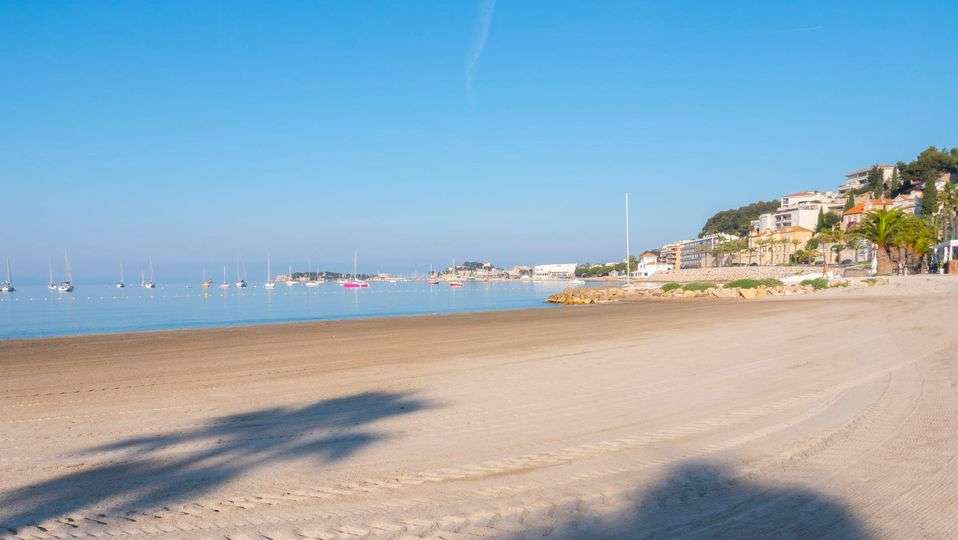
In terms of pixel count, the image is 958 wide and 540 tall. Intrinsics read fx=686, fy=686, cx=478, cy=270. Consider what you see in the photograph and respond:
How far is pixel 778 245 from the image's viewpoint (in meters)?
116

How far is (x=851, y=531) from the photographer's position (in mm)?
4191

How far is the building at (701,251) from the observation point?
148000mm

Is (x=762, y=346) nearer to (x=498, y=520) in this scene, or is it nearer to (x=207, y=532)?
(x=498, y=520)

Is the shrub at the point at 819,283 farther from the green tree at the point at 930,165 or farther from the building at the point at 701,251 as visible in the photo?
the building at the point at 701,251

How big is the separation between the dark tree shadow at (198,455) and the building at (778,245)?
111m

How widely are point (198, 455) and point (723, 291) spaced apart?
43.6 meters

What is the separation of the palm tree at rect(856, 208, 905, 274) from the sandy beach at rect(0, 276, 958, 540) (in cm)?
4501

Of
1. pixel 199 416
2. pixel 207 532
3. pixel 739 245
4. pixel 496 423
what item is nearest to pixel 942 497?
pixel 496 423

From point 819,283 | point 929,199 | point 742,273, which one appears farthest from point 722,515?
point 742,273

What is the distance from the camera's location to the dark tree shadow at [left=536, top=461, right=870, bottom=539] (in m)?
4.20

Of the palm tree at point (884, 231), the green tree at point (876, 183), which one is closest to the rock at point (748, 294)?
the palm tree at point (884, 231)

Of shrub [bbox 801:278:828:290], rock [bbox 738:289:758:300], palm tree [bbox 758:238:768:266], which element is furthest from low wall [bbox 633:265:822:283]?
rock [bbox 738:289:758:300]

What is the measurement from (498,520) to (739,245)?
129293mm

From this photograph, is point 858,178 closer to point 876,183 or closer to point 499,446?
point 876,183
